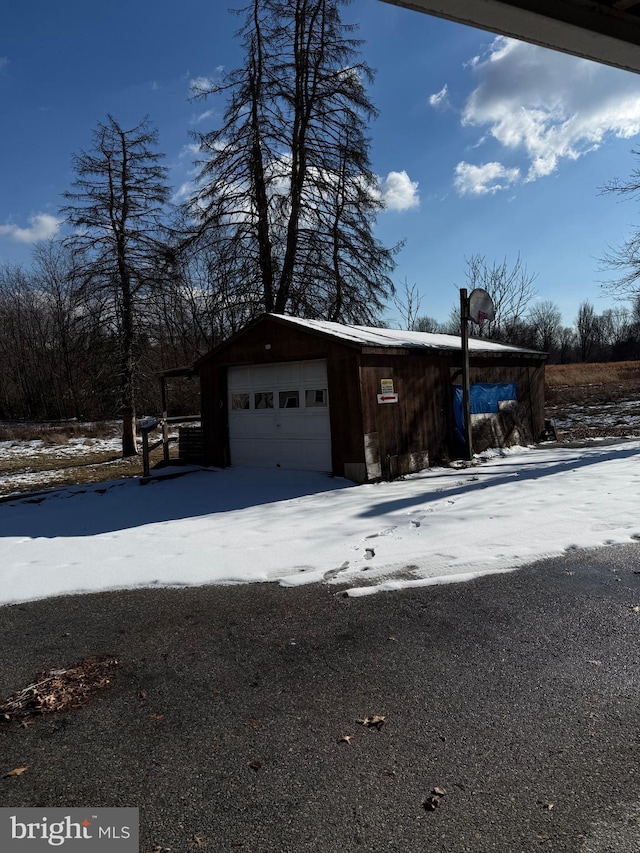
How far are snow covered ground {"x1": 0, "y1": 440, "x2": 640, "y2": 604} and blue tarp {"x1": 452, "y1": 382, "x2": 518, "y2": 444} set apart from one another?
1726 millimetres

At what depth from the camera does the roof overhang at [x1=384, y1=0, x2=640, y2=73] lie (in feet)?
9.02

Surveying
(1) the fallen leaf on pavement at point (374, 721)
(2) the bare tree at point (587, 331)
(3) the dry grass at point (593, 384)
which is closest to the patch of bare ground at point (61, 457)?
(1) the fallen leaf on pavement at point (374, 721)

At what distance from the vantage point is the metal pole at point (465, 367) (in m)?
11.7

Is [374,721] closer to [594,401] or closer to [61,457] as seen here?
[61,457]

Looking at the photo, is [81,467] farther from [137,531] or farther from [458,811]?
[458,811]

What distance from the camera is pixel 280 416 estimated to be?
38.5 feet

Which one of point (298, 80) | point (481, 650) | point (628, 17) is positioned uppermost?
point (298, 80)

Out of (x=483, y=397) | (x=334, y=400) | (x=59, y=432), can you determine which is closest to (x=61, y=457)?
(x=59, y=432)

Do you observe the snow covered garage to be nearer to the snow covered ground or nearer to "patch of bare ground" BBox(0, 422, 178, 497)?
the snow covered ground

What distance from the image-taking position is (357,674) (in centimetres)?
333

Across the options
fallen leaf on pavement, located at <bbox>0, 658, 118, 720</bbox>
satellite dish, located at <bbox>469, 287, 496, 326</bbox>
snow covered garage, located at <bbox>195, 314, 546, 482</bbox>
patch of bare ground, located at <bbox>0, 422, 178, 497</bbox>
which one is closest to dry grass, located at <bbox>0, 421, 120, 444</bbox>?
patch of bare ground, located at <bbox>0, 422, 178, 497</bbox>

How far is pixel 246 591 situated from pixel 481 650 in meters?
2.23

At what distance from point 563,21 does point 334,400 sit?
25.8 feet

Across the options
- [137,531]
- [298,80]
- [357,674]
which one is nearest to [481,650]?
[357,674]
